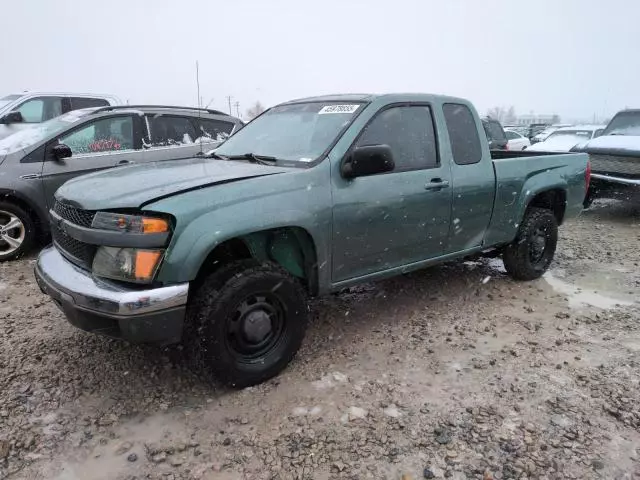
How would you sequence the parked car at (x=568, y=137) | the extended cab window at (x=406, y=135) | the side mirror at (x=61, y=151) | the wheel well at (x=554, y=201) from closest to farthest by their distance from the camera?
the extended cab window at (x=406, y=135), the wheel well at (x=554, y=201), the side mirror at (x=61, y=151), the parked car at (x=568, y=137)

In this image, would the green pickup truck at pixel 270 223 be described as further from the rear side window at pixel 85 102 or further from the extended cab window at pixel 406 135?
the rear side window at pixel 85 102

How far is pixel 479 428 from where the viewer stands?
2686mm

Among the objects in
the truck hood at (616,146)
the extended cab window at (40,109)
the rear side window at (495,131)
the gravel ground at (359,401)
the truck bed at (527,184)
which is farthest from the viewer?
the rear side window at (495,131)

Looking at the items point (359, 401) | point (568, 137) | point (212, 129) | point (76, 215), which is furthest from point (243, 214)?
point (568, 137)

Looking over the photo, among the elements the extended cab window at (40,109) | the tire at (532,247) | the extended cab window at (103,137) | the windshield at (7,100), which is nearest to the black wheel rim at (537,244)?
the tire at (532,247)

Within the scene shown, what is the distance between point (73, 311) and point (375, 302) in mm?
2652

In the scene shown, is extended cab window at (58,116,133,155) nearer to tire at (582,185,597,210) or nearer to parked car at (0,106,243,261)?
parked car at (0,106,243,261)

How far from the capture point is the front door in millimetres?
3281

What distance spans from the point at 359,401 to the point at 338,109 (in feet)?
6.86

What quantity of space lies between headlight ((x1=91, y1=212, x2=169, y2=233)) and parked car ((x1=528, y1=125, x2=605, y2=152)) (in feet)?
42.3

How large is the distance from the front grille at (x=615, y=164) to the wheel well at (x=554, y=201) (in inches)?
154

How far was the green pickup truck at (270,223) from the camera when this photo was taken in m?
2.58

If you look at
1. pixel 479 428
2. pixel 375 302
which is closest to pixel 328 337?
pixel 375 302

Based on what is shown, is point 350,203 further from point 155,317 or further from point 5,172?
point 5,172
